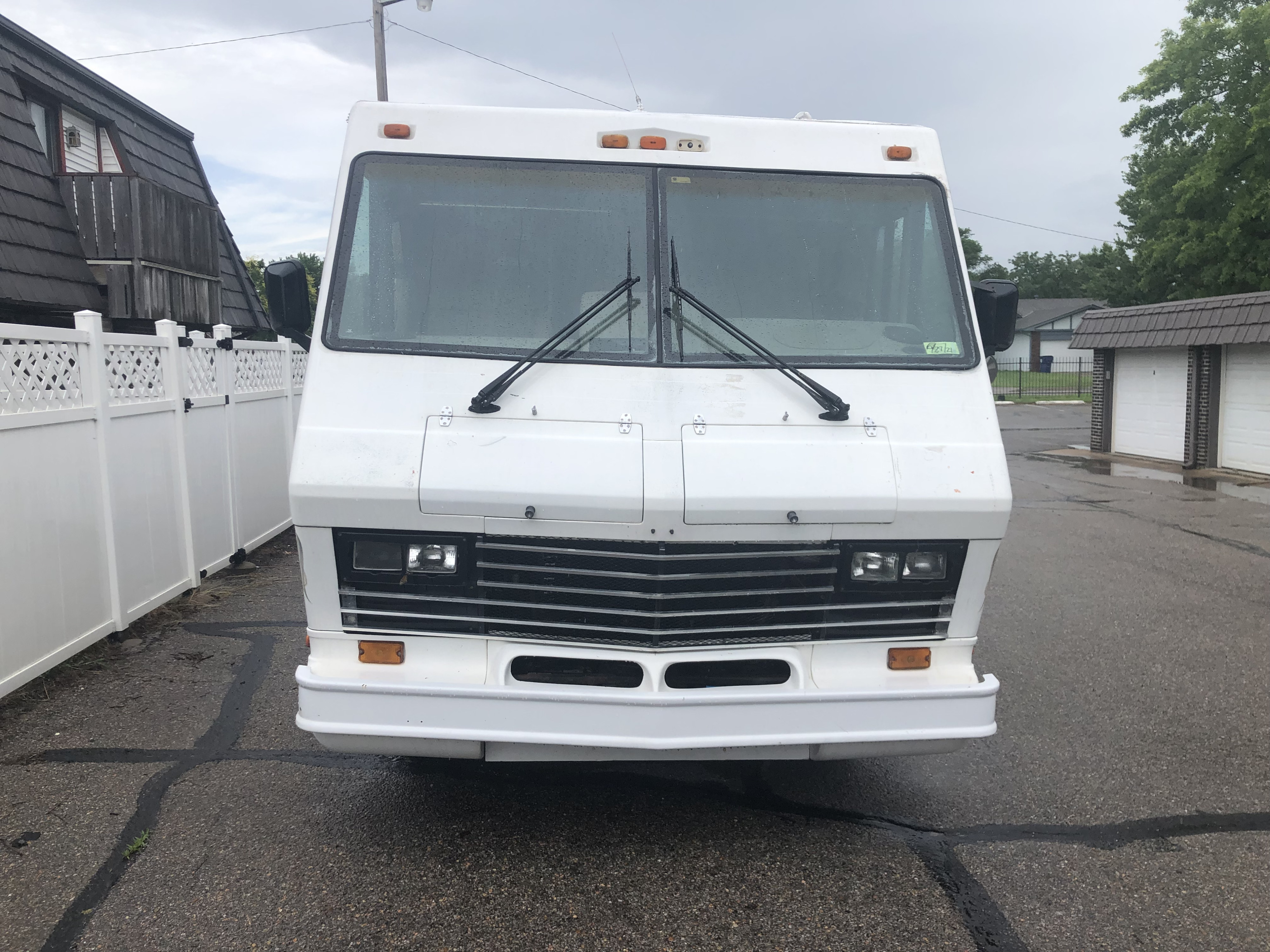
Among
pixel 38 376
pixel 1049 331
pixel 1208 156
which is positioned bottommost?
pixel 38 376

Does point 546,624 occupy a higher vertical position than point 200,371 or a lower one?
lower

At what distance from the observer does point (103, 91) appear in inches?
494

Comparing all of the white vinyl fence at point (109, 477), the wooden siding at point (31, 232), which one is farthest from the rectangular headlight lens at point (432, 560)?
the wooden siding at point (31, 232)

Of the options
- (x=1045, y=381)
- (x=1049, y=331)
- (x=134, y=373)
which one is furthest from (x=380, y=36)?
(x=1049, y=331)

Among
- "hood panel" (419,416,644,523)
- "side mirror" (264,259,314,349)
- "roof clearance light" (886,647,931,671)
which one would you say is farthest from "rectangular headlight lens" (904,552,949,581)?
"side mirror" (264,259,314,349)

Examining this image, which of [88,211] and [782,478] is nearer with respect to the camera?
[782,478]

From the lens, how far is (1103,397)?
1977 cm

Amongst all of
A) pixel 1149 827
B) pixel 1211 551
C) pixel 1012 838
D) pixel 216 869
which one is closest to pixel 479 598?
pixel 216 869

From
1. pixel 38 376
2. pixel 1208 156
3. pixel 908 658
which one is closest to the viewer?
pixel 908 658

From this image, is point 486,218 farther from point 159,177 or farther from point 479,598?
point 159,177

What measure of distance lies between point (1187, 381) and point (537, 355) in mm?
16798

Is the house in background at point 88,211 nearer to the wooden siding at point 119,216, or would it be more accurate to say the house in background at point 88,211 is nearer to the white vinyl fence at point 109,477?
the wooden siding at point 119,216

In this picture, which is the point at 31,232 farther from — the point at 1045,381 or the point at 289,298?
the point at 1045,381

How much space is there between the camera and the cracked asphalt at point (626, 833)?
308 cm
